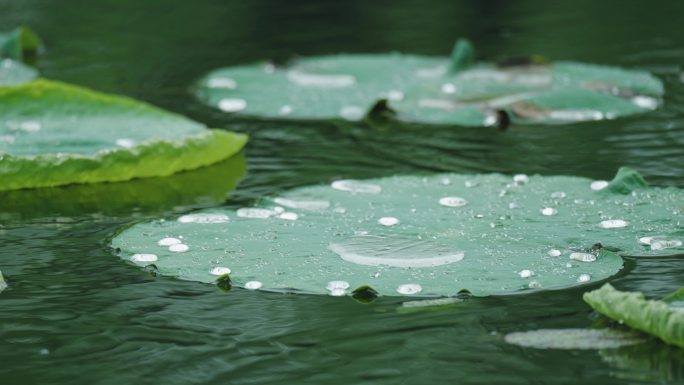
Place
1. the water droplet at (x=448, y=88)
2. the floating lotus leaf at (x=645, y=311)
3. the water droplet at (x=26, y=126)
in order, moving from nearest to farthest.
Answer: the floating lotus leaf at (x=645, y=311), the water droplet at (x=26, y=126), the water droplet at (x=448, y=88)

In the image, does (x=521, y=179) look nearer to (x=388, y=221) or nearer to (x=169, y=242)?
(x=388, y=221)

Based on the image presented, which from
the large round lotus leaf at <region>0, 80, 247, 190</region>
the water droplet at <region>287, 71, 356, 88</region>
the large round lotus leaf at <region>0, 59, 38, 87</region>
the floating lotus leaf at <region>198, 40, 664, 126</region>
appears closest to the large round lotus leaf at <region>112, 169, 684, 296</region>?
the large round lotus leaf at <region>0, 80, 247, 190</region>

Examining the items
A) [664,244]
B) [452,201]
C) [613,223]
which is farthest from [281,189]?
[664,244]

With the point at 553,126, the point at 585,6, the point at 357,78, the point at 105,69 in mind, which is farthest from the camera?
the point at 585,6

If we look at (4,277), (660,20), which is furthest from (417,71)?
(4,277)

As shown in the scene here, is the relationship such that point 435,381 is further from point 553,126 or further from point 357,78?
point 357,78

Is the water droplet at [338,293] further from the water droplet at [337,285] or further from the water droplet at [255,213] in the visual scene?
the water droplet at [255,213]

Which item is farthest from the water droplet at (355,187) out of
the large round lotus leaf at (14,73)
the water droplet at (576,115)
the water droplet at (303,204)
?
the large round lotus leaf at (14,73)
